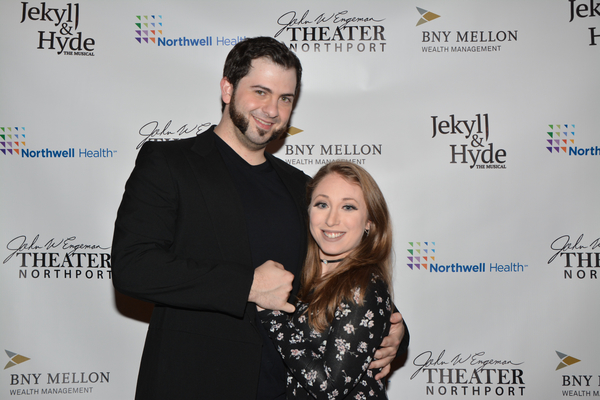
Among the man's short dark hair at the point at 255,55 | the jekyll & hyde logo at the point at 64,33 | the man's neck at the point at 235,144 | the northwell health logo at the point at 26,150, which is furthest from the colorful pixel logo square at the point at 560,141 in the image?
the jekyll & hyde logo at the point at 64,33

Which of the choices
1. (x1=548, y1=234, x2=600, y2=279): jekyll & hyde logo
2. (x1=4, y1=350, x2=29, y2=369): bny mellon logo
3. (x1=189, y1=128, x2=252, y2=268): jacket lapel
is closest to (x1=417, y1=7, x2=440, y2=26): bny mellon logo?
(x1=548, y1=234, x2=600, y2=279): jekyll & hyde logo

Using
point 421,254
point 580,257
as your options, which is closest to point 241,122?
point 421,254

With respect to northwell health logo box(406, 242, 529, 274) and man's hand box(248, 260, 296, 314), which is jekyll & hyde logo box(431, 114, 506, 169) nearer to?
northwell health logo box(406, 242, 529, 274)

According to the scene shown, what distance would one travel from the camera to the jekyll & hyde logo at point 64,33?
115 inches

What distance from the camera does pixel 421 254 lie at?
2.95m

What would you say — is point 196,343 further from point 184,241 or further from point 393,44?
point 393,44

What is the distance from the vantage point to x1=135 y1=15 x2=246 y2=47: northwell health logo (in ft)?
9.67

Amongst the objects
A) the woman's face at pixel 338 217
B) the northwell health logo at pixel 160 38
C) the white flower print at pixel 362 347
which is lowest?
the white flower print at pixel 362 347

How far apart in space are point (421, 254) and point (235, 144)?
156 centimetres

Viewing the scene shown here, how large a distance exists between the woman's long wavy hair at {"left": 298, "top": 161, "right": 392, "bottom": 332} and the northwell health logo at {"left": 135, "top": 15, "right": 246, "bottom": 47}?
1.50 m

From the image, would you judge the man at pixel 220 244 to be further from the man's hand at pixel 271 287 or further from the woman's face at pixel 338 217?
the woman's face at pixel 338 217

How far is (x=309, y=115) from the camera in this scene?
2.99 m

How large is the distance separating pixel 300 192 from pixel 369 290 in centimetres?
70

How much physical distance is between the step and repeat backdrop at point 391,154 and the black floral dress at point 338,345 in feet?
4.57
